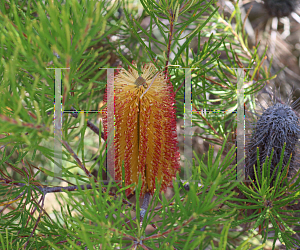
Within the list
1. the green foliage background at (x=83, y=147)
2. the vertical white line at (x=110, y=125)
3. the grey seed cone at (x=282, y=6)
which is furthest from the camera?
the grey seed cone at (x=282, y=6)

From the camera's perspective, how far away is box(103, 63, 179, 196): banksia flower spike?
0.32 meters

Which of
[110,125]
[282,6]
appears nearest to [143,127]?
[110,125]

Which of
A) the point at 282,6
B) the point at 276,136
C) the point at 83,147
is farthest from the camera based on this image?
the point at 282,6

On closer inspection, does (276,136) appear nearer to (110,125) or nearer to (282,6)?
(110,125)

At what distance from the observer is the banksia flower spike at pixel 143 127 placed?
0.32 meters

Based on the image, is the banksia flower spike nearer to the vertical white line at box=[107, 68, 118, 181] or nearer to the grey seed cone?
the vertical white line at box=[107, 68, 118, 181]

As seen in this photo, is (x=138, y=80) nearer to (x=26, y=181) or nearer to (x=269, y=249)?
(x=26, y=181)

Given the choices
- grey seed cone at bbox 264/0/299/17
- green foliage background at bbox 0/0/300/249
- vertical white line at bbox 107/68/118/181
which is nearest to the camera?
green foliage background at bbox 0/0/300/249

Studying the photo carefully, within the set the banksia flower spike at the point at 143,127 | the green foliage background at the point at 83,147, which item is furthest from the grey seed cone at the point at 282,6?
the banksia flower spike at the point at 143,127

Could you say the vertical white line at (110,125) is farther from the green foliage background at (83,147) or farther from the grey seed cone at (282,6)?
the grey seed cone at (282,6)

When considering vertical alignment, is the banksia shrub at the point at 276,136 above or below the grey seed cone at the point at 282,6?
below

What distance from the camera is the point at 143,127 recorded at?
0.31 meters

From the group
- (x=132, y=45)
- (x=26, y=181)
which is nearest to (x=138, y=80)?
(x=26, y=181)

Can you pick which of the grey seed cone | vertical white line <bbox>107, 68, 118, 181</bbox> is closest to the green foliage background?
vertical white line <bbox>107, 68, 118, 181</bbox>
